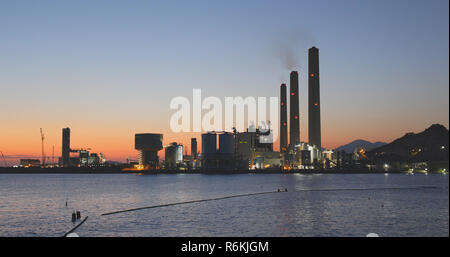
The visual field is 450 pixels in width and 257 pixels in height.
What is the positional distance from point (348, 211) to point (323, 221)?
43.4ft

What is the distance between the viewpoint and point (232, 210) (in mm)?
66375

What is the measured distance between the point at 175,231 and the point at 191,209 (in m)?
22.9

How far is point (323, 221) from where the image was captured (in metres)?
53.8
